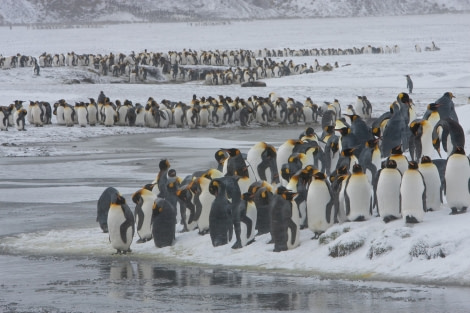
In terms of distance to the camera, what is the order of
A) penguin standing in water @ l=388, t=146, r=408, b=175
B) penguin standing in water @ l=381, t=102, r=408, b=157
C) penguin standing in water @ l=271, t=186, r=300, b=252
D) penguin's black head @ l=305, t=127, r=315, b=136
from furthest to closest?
1. penguin's black head @ l=305, t=127, r=315, b=136
2. penguin standing in water @ l=381, t=102, r=408, b=157
3. penguin standing in water @ l=388, t=146, r=408, b=175
4. penguin standing in water @ l=271, t=186, r=300, b=252

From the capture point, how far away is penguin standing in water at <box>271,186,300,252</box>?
896 centimetres

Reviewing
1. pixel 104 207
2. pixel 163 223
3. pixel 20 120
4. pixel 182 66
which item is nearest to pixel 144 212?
pixel 163 223

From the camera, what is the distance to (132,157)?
60.3 feet

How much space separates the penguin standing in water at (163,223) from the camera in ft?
32.7

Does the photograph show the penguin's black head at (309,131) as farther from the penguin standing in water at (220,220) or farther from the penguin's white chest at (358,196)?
the penguin's white chest at (358,196)

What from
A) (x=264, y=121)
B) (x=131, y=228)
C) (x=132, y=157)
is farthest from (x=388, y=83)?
(x=131, y=228)

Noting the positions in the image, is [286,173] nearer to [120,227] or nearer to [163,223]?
[163,223]

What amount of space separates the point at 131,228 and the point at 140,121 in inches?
605

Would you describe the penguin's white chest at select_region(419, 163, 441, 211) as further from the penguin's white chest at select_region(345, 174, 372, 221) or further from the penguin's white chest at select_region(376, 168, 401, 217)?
the penguin's white chest at select_region(345, 174, 372, 221)

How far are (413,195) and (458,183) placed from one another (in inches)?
24.4

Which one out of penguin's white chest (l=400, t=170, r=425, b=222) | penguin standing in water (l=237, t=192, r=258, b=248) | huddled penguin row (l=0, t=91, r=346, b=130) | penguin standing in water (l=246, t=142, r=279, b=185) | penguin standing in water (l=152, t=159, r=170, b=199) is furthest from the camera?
huddled penguin row (l=0, t=91, r=346, b=130)

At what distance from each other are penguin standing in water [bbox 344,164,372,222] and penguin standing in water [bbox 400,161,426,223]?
521 millimetres

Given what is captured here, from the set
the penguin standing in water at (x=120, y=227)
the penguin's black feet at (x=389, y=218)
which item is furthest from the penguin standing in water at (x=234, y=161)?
the penguin's black feet at (x=389, y=218)

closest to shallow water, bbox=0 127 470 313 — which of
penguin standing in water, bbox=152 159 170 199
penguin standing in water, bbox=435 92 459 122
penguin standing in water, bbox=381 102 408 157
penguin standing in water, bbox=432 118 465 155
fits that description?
penguin standing in water, bbox=152 159 170 199
